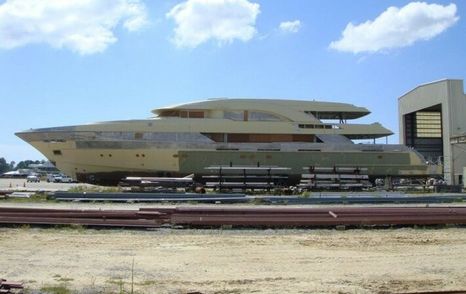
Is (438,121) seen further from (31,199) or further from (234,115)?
(31,199)

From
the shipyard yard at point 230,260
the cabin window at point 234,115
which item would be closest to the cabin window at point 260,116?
the cabin window at point 234,115

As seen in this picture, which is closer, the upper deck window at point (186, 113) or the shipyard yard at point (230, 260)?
the shipyard yard at point (230, 260)

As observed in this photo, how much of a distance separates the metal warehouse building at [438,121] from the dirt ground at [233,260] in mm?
36671

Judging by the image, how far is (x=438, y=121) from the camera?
203 ft

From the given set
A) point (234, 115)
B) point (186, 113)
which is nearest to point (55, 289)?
point (186, 113)

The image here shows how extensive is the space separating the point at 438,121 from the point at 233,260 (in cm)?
5723

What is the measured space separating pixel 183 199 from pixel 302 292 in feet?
60.4

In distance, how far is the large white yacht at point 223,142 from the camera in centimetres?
3684

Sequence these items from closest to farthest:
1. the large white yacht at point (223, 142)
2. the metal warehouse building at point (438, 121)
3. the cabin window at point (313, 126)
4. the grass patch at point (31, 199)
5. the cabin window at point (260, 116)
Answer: the grass patch at point (31, 199) → the large white yacht at point (223, 142) → the cabin window at point (260, 116) → the cabin window at point (313, 126) → the metal warehouse building at point (438, 121)

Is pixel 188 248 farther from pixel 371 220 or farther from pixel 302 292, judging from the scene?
pixel 371 220

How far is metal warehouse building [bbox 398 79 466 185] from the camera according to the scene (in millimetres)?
53750

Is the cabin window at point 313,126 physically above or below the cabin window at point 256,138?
above

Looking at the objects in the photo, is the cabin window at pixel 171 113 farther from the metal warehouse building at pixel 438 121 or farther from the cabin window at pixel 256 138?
the metal warehouse building at pixel 438 121

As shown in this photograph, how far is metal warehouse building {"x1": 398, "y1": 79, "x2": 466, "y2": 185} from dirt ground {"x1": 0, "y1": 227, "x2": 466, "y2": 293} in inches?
1444
